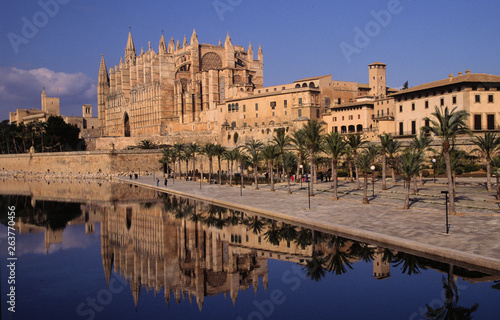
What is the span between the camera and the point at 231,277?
1491cm

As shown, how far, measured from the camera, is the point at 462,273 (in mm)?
12945

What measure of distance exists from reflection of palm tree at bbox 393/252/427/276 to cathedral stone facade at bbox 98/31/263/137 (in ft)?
197

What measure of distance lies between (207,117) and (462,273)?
68291 millimetres

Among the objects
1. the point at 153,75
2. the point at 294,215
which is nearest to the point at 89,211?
the point at 294,215

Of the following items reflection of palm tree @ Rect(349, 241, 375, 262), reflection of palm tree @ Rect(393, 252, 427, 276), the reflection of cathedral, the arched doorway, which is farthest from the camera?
the arched doorway

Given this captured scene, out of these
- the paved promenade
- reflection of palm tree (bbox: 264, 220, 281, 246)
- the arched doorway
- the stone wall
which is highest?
the arched doorway

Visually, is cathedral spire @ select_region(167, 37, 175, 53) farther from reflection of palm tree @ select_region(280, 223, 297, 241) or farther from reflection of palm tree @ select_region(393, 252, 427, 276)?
reflection of palm tree @ select_region(393, 252, 427, 276)

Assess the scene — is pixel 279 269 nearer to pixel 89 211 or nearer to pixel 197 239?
pixel 197 239

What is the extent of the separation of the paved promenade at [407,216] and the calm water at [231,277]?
56 cm

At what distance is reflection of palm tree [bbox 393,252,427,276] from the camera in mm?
13871

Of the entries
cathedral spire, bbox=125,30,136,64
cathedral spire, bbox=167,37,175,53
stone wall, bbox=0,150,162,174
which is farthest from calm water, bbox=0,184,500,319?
cathedral spire, bbox=125,30,136,64

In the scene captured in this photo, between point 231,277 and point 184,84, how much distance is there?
254 feet

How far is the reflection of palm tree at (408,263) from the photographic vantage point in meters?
13.9


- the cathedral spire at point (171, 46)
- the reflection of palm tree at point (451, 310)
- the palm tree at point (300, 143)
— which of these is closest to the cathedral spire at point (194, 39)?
the cathedral spire at point (171, 46)
